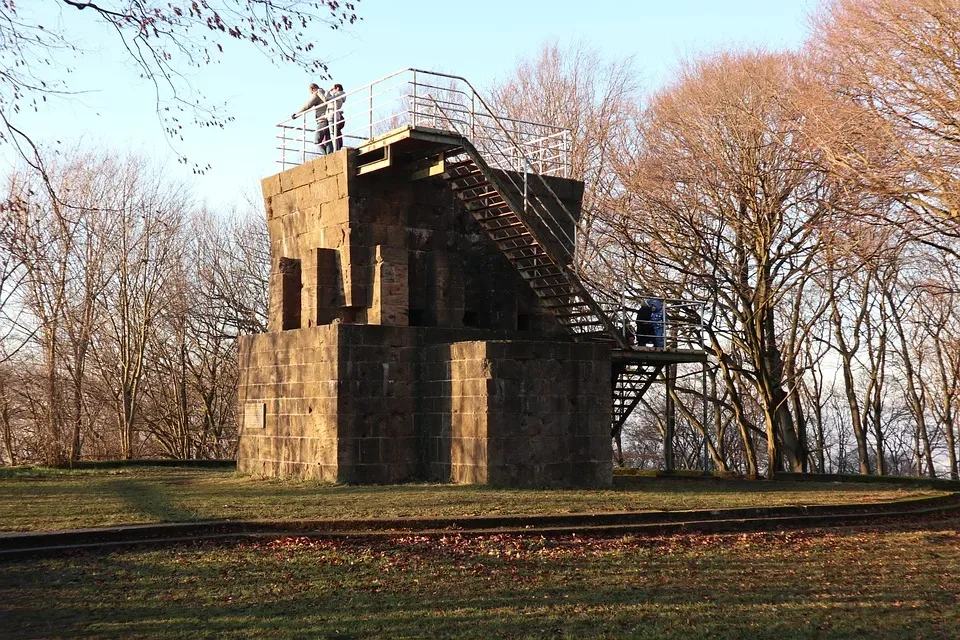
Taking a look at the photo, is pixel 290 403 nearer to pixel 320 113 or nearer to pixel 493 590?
pixel 320 113

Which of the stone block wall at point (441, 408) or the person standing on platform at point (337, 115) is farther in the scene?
the person standing on platform at point (337, 115)

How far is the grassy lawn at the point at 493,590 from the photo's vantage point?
8.27m

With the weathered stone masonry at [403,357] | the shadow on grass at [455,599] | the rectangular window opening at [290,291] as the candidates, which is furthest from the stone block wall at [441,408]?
the shadow on grass at [455,599]

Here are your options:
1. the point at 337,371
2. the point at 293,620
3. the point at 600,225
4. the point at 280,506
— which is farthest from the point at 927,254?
the point at 293,620

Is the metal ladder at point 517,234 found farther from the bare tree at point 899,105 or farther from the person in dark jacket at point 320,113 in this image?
the bare tree at point 899,105

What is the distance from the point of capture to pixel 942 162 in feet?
57.5

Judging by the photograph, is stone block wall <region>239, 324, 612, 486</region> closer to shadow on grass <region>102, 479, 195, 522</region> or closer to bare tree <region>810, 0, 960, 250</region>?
shadow on grass <region>102, 479, 195, 522</region>

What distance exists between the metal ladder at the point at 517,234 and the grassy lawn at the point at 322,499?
3540mm

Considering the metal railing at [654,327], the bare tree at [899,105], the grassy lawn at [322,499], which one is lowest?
the grassy lawn at [322,499]

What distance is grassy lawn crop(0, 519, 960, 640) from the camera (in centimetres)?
827

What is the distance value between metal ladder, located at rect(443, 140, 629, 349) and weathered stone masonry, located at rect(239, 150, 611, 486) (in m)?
0.89

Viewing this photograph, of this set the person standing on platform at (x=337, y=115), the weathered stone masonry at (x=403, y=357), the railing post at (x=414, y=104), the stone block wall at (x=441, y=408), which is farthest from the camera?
the person standing on platform at (x=337, y=115)

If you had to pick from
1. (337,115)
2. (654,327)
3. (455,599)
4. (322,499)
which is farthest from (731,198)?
(455,599)

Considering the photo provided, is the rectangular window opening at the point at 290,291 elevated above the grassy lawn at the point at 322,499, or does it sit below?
above
